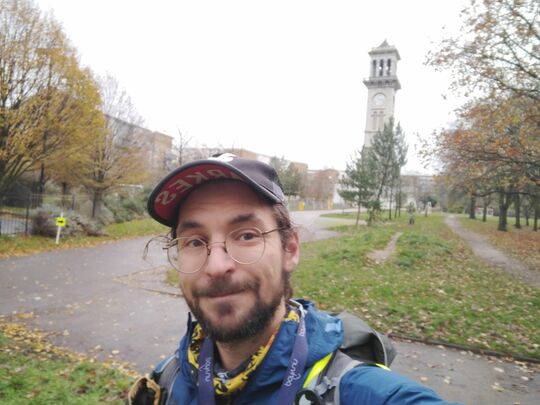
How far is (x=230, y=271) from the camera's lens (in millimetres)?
1518

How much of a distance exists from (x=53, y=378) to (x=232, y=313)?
4108 millimetres

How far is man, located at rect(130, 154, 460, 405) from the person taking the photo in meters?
1.40

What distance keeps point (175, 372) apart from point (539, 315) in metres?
8.48

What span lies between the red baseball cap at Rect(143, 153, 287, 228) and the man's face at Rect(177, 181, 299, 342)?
5 centimetres

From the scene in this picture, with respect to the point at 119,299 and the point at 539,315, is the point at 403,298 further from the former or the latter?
the point at 119,299

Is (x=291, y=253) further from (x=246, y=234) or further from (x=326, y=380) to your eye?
(x=326, y=380)

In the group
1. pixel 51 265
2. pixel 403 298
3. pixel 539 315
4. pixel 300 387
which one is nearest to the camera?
pixel 300 387

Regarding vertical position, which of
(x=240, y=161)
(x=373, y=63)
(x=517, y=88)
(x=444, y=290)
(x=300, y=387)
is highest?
(x=373, y=63)

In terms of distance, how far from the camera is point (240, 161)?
5.34 ft

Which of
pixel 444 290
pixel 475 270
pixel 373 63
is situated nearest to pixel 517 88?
pixel 475 270

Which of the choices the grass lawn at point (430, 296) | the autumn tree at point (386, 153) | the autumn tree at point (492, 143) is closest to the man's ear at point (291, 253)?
the grass lawn at point (430, 296)

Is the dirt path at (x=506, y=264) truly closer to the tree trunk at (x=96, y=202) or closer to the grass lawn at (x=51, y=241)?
the grass lawn at (x=51, y=241)

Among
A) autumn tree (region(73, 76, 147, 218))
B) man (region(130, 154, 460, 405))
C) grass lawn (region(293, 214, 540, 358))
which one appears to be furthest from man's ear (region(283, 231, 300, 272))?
autumn tree (region(73, 76, 147, 218))

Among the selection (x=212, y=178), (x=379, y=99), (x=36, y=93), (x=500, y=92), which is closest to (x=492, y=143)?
(x=500, y=92)
